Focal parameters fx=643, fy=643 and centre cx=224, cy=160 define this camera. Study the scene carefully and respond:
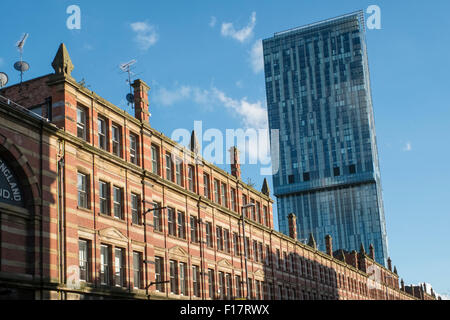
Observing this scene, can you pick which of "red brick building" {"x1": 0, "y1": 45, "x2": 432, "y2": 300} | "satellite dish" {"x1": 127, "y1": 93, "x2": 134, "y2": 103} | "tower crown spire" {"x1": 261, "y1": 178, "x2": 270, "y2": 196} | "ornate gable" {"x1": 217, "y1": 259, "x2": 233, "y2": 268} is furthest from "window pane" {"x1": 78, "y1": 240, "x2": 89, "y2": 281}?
"tower crown spire" {"x1": 261, "y1": 178, "x2": 270, "y2": 196}

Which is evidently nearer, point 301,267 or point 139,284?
point 139,284

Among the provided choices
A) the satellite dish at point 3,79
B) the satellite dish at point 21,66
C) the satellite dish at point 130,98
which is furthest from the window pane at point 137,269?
the satellite dish at point 21,66

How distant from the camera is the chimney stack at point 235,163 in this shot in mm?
65562

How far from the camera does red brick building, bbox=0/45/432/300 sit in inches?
1318

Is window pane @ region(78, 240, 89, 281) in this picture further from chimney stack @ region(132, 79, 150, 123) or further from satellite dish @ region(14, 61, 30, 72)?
satellite dish @ region(14, 61, 30, 72)

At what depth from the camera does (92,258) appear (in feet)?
125

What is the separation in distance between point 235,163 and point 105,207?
2643cm

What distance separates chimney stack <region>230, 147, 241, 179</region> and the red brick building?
1.54 metres

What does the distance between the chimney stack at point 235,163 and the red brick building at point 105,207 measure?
1545 millimetres

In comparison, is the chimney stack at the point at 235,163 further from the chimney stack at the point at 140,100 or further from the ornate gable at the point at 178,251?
the chimney stack at the point at 140,100

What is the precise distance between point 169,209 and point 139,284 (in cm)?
755

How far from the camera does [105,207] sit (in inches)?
1614
